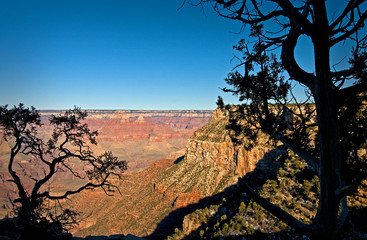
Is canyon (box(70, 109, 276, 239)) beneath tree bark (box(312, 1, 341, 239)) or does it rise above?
beneath

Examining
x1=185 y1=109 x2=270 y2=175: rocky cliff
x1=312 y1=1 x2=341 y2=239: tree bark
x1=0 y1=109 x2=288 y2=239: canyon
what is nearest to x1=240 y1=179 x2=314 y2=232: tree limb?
x1=312 y1=1 x2=341 y2=239: tree bark

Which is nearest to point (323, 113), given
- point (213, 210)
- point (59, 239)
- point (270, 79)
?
point (270, 79)

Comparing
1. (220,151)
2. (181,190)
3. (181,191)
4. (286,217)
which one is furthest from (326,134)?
(181,190)

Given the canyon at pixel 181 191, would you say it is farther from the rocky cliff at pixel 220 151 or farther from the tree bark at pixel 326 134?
the tree bark at pixel 326 134

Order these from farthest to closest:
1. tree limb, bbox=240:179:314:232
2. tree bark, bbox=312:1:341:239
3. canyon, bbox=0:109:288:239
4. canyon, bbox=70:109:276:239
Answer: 1. canyon, bbox=70:109:276:239
2. canyon, bbox=0:109:288:239
3. tree limb, bbox=240:179:314:232
4. tree bark, bbox=312:1:341:239

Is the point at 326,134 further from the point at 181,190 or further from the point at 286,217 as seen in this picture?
the point at 181,190

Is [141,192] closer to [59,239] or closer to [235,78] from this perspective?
[59,239]

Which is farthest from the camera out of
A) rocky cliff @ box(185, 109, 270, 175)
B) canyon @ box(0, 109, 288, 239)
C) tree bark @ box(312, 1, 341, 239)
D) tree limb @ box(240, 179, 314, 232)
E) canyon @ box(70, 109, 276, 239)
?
canyon @ box(70, 109, 276, 239)

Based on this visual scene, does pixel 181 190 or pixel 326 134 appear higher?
pixel 326 134

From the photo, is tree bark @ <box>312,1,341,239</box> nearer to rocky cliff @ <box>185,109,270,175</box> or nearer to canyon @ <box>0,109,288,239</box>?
rocky cliff @ <box>185,109,270,175</box>

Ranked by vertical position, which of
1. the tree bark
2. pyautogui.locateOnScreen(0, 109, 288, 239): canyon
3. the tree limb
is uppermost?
the tree bark

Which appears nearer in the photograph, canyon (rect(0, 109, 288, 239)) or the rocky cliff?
the rocky cliff
